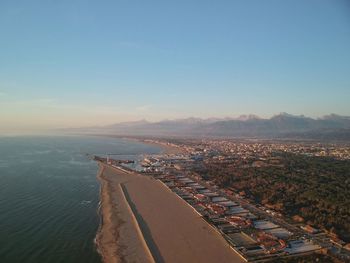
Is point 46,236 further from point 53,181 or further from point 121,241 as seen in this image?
point 53,181

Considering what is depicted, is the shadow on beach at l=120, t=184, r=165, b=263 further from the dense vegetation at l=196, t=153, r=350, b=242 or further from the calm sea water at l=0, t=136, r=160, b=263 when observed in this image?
the dense vegetation at l=196, t=153, r=350, b=242

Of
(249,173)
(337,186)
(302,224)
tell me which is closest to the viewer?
(302,224)

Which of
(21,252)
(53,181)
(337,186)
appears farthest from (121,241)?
(337,186)

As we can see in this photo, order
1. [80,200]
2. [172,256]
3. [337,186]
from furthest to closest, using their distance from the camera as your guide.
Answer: [337,186] → [80,200] → [172,256]

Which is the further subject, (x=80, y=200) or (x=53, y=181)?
(x=53, y=181)

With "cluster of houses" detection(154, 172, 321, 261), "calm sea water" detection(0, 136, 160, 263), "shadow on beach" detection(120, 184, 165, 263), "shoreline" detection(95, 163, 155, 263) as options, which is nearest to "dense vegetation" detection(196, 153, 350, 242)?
"cluster of houses" detection(154, 172, 321, 261)
